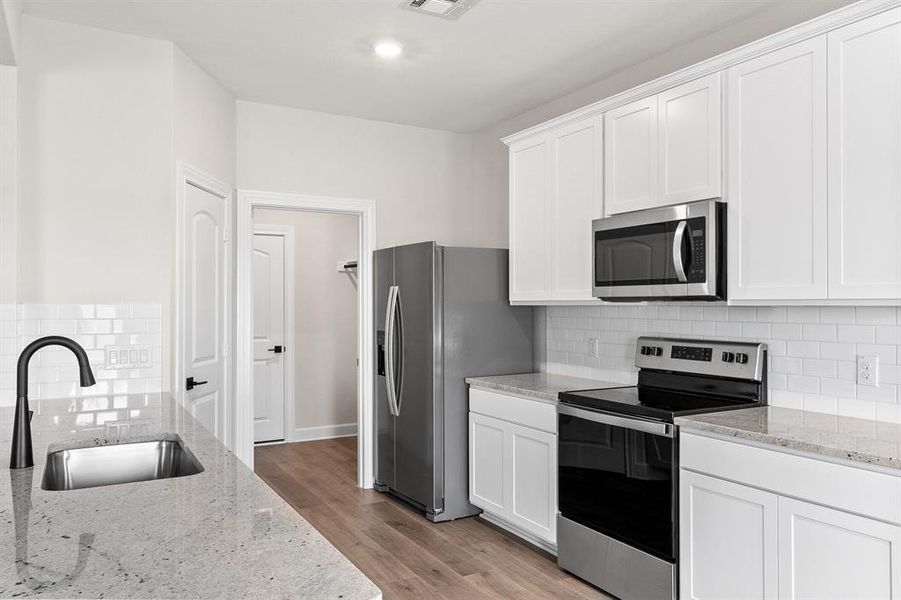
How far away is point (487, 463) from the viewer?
3850mm

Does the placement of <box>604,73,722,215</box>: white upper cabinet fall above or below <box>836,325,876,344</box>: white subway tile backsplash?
above

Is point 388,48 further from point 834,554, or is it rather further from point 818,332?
point 834,554

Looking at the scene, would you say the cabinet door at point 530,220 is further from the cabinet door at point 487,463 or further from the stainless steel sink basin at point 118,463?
the stainless steel sink basin at point 118,463

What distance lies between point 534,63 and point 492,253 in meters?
1.17

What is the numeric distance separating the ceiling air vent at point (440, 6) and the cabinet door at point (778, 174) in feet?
3.84

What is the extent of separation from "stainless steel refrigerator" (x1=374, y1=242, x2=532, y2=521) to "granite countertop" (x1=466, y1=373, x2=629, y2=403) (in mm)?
162

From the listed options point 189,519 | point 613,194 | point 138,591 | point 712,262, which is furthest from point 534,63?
point 138,591

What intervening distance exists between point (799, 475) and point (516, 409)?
1.65 m

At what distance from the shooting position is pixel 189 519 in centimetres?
127

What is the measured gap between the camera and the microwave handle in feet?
9.03

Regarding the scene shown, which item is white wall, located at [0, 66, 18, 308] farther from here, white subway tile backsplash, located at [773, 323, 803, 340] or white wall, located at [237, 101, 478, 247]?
white subway tile backsplash, located at [773, 323, 803, 340]

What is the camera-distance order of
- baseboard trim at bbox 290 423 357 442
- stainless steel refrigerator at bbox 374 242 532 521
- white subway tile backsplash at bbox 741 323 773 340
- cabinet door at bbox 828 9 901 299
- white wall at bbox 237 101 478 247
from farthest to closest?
baseboard trim at bbox 290 423 357 442
white wall at bbox 237 101 478 247
stainless steel refrigerator at bbox 374 242 532 521
white subway tile backsplash at bbox 741 323 773 340
cabinet door at bbox 828 9 901 299

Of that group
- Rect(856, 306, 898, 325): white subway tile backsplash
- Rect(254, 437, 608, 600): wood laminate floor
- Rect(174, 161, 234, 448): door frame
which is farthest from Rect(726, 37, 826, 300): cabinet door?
Rect(174, 161, 234, 448): door frame

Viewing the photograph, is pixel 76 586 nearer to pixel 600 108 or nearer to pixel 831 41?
pixel 831 41
